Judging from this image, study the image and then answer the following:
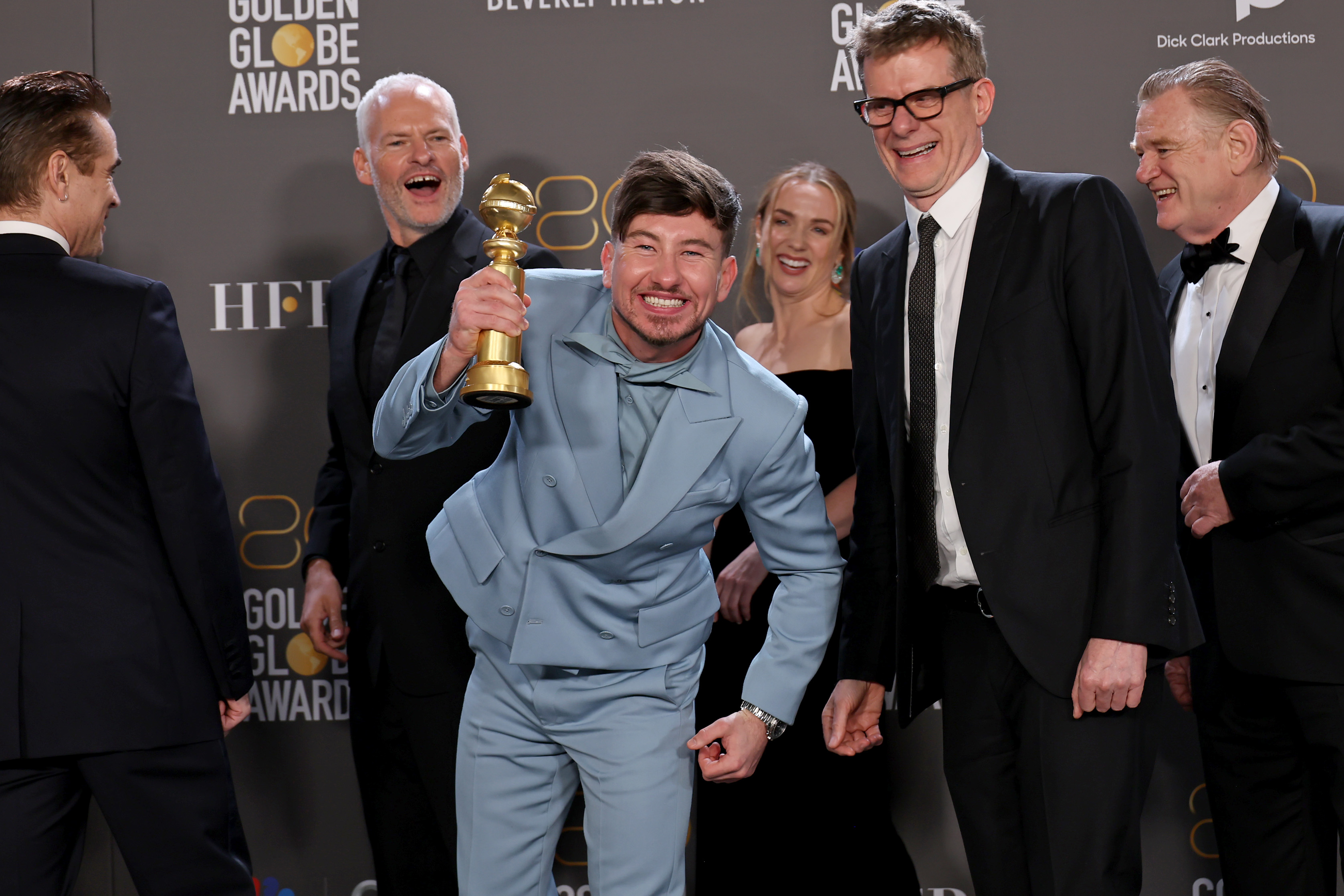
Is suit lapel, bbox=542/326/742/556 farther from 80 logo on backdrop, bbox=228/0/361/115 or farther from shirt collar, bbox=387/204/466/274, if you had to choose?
80 logo on backdrop, bbox=228/0/361/115

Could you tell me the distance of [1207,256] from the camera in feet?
9.30

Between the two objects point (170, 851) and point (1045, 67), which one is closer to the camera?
point (170, 851)

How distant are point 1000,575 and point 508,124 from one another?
258 centimetres

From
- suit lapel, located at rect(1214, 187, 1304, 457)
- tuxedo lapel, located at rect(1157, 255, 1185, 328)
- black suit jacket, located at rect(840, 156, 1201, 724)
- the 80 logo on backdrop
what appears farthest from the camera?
the 80 logo on backdrop

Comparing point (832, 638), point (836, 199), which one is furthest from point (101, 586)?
point (836, 199)

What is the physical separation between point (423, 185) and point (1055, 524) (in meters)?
2.17

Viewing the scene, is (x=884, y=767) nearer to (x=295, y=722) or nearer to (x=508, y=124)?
(x=295, y=722)

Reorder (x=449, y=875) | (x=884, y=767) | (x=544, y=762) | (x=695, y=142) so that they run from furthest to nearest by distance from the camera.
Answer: (x=695, y=142)
(x=884, y=767)
(x=449, y=875)
(x=544, y=762)

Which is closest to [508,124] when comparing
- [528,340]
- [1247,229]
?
[528,340]

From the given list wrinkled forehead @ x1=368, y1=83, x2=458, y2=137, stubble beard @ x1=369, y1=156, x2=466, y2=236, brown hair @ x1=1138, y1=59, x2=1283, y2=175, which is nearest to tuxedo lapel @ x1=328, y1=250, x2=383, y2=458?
stubble beard @ x1=369, y1=156, x2=466, y2=236

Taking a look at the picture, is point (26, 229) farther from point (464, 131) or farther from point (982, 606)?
point (982, 606)

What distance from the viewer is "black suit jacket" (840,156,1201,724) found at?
6.85 feet

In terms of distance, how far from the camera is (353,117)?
402 centimetres

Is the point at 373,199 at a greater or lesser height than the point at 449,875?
greater
